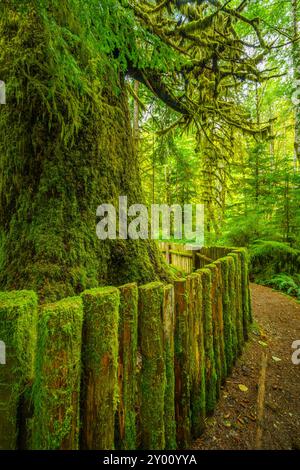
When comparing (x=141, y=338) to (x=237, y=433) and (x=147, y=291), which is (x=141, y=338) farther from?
(x=237, y=433)

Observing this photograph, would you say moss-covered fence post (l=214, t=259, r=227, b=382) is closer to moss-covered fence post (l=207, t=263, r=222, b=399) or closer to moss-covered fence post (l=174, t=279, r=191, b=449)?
moss-covered fence post (l=207, t=263, r=222, b=399)

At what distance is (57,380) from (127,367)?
0.53 m

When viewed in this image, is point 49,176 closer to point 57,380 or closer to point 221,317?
point 57,380

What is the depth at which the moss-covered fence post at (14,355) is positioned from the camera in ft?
4.28

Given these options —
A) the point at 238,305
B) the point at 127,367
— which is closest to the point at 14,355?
the point at 127,367

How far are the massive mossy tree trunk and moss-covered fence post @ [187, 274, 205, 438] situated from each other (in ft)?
3.58

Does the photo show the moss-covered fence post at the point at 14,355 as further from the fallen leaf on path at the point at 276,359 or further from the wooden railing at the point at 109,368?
the fallen leaf on path at the point at 276,359

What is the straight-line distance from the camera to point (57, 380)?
1.39m

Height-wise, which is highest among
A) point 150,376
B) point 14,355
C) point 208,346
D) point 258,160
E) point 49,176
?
point 258,160

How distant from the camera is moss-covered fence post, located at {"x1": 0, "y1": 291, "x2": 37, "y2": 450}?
1306 mm

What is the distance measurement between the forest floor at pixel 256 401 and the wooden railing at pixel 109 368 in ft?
0.62

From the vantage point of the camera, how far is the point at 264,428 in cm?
251

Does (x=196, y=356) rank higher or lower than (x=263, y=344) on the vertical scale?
higher

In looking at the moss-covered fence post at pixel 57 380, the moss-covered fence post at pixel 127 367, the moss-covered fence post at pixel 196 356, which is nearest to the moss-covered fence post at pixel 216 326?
the moss-covered fence post at pixel 196 356
